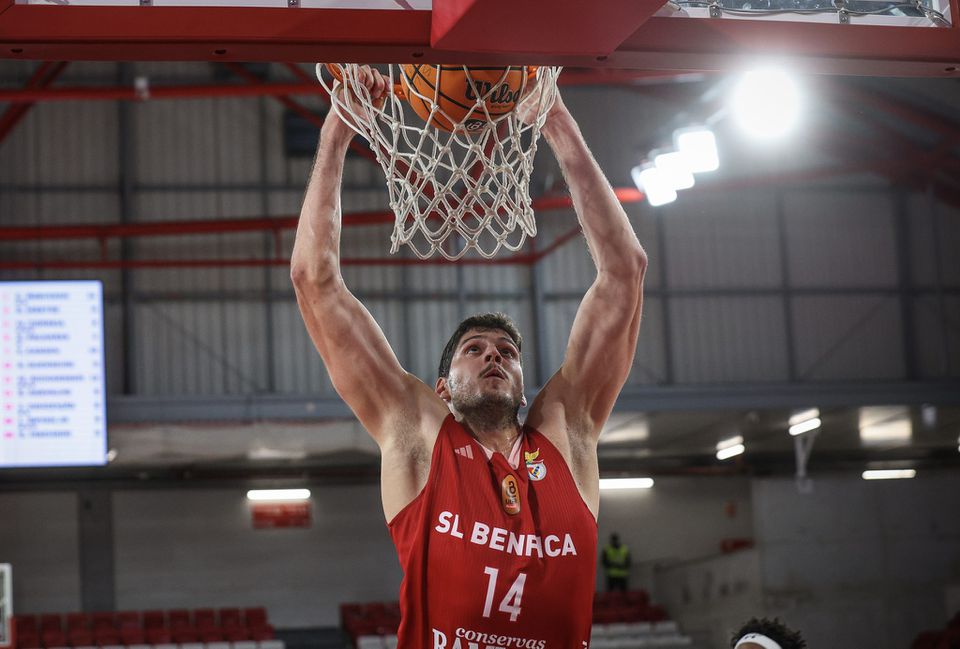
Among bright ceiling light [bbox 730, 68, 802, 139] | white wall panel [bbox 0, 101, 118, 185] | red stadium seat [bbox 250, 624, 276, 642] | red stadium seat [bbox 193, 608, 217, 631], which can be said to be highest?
white wall panel [bbox 0, 101, 118, 185]

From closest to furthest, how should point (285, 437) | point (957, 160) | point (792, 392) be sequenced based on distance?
point (792, 392) → point (285, 437) → point (957, 160)

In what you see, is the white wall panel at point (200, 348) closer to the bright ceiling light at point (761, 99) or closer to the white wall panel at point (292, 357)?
the white wall panel at point (292, 357)

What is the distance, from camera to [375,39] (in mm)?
3883

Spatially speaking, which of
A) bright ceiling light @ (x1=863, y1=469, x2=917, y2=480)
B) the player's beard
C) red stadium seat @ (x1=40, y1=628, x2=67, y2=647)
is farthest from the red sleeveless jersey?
bright ceiling light @ (x1=863, y1=469, x2=917, y2=480)

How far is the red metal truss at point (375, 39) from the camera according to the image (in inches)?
148

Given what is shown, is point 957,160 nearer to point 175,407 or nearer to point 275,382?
point 275,382

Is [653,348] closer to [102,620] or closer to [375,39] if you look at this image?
[102,620]

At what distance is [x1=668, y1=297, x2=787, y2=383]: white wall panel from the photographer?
69.0 feet

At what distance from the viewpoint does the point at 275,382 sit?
20109mm

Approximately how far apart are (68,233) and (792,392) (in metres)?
10.7

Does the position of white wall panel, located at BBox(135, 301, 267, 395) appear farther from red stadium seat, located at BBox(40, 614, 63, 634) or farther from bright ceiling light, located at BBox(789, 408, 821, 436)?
bright ceiling light, located at BBox(789, 408, 821, 436)

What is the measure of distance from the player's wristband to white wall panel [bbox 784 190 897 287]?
55.5ft

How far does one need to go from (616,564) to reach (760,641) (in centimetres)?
Result: 1743

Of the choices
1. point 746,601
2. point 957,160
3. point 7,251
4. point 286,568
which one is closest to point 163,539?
point 286,568
